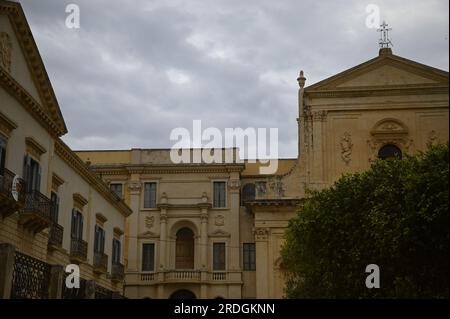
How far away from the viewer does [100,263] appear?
34.7m

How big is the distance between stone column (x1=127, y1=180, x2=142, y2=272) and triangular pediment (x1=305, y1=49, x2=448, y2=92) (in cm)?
1328

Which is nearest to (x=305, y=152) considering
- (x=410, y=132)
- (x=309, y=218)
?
(x=410, y=132)

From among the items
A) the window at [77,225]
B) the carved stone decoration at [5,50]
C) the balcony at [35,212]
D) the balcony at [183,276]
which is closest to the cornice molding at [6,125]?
the carved stone decoration at [5,50]

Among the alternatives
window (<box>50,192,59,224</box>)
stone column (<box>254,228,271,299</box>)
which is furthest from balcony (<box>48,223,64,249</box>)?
stone column (<box>254,228,271,299</box>)

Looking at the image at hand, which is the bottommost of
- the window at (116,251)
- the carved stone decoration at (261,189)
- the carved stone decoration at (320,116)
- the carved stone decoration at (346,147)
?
the window at (116,251)

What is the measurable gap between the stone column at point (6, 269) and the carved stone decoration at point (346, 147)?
30.2m

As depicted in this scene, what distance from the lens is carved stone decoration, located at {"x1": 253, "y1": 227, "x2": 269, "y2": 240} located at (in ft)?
138

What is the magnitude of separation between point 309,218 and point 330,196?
1.10 meters

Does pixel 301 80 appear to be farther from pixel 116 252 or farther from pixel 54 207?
pixel 54 207

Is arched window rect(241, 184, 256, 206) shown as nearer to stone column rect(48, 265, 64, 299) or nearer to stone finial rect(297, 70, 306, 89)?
stone finial rect(297, 70, 306, 89)

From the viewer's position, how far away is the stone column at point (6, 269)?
511 inches

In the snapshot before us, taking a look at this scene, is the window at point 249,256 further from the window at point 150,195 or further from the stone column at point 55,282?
the stone column at point 55,282

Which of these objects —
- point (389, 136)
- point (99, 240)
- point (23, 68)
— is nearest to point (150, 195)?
point (99, 240)
